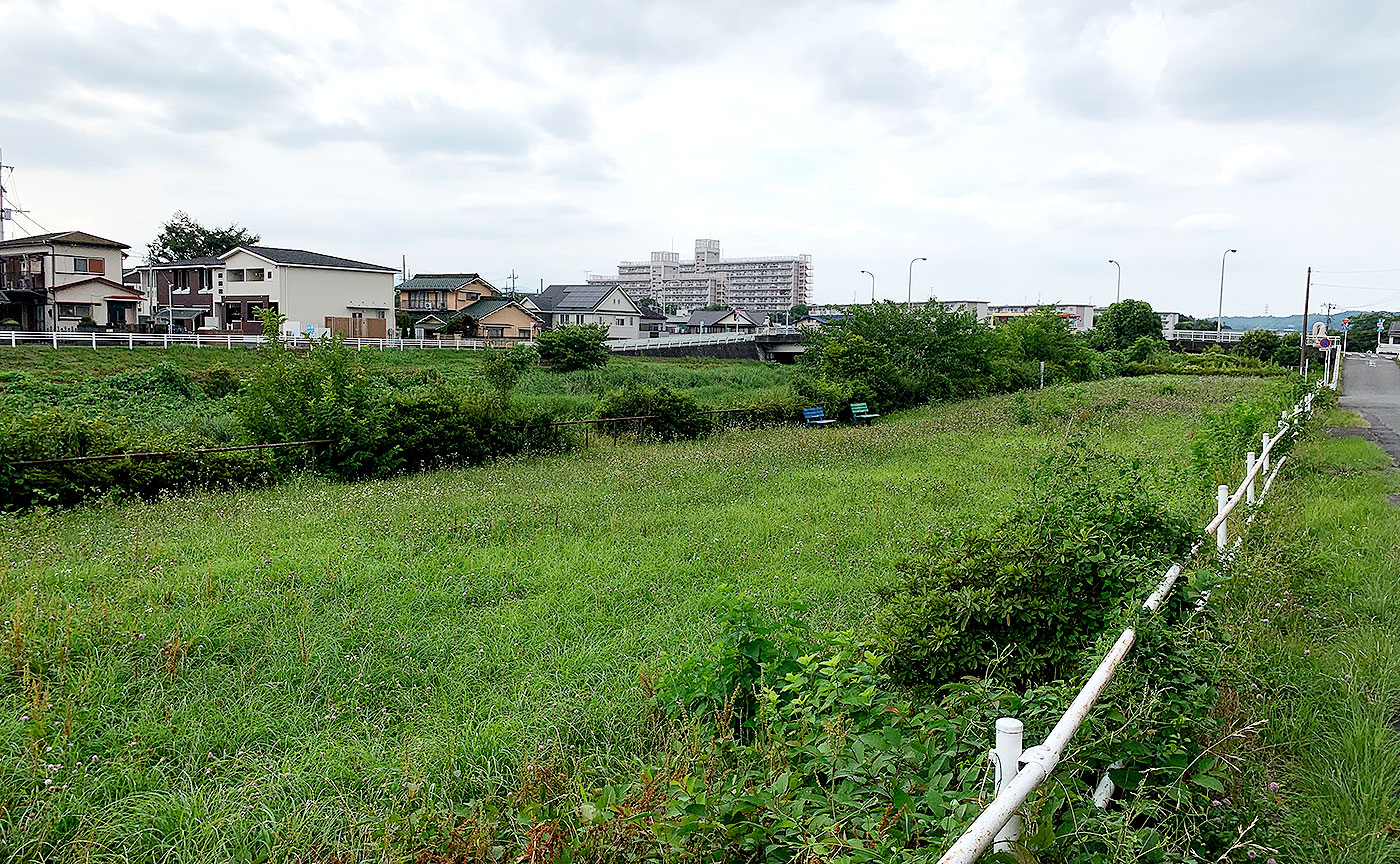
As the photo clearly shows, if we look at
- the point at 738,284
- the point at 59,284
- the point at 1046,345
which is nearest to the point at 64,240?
the point at 59,284

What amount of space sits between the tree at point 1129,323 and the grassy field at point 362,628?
57.5 meters

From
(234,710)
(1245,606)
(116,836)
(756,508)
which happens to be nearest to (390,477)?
(756,508)

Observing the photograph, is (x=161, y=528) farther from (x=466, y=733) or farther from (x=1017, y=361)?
(x=1017, y=361)

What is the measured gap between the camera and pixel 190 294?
51312 mm

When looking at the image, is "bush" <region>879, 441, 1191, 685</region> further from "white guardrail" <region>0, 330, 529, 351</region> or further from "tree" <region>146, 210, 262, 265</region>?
"tree" <region>146, 210, 262, 265</region>

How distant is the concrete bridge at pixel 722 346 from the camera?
5106 cm

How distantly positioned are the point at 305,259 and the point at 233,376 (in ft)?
70.0

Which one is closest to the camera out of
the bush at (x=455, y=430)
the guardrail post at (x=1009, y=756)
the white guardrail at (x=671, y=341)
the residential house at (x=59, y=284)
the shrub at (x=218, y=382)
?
the guardrail post at (x=1009, y=756)

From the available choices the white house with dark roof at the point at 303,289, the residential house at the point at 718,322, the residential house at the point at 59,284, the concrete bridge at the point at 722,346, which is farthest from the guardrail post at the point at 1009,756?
the residential house at the point at 718,322

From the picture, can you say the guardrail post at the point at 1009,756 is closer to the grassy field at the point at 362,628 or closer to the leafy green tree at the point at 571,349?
the grassy field at the point at 362,628

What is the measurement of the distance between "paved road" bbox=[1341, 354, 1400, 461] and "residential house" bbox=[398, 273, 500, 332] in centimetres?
4911

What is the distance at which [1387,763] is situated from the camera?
3914 mm

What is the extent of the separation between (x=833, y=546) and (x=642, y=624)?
114 inches

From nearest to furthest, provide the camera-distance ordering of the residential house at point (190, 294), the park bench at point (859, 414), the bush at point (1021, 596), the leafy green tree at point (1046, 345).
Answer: the bush at point (1021, 596), the park bench at point (859, 414), the leafy green tree at point (1046, 345), the residential house at point (190, 294)
